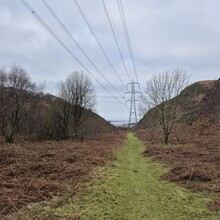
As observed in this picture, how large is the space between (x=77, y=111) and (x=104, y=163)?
32801 mm

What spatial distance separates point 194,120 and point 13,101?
49.9 m

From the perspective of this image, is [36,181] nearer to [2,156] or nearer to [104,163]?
[104,163]

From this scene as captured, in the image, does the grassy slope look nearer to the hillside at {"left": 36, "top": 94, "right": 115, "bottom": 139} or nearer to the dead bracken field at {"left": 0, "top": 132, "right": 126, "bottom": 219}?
the dead bracken field at {"left": 0, "top": 132, "right": 126, "bottom": 219}

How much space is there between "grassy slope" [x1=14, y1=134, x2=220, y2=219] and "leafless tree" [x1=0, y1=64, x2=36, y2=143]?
23.2m

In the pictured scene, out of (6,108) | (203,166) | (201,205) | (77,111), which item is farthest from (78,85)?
(201,205)

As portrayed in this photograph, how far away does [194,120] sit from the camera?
76.5m

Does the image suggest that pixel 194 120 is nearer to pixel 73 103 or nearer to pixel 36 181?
pixel 73 103

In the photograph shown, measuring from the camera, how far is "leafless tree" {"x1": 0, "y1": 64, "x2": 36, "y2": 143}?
32969 millimetres

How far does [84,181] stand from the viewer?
37.2 ft

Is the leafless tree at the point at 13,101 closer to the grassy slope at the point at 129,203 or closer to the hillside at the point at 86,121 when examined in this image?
the hillside at the point at 86,121

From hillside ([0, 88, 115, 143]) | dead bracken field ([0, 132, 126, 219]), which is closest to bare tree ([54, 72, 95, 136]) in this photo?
hillside ([0, 88, 115, 143])

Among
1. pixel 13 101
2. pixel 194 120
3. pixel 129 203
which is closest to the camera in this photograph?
pixel 129 203

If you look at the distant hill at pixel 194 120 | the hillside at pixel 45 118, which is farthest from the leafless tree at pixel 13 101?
the distant hill at pixel 194 120

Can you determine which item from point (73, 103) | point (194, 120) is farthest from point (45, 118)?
point (194, 120)
